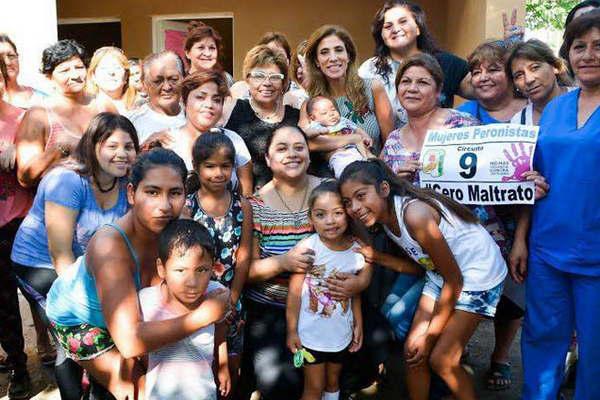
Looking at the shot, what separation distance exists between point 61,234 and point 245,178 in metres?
1.16

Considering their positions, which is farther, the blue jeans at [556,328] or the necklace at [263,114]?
the necklace at [263,114]

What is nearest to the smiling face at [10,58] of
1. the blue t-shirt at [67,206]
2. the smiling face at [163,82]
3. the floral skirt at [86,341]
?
the smiling face at [163,82]

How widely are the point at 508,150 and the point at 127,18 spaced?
8342 millimetres

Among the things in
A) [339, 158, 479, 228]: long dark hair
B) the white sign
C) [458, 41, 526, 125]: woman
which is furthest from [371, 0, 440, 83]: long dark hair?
[339, 158, 479, 228]: long dark hair

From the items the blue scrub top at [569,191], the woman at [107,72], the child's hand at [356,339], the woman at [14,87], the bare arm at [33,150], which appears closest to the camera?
the blue scrub top at [569,191]

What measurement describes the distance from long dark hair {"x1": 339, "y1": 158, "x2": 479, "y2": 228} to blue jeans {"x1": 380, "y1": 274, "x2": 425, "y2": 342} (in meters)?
0.51

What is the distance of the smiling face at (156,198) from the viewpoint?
103 inches

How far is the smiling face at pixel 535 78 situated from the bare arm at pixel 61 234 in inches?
103

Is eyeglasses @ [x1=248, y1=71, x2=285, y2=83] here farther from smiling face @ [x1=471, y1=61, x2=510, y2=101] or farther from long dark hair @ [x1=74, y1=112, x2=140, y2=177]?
smiling face @ [x1=471, y1=61, x2=510, y2=101]

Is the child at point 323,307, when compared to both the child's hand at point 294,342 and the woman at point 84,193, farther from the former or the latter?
the woman at point 84,193

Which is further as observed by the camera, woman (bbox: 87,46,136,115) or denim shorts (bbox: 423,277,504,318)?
woman (bbox: 87,46,136,115)

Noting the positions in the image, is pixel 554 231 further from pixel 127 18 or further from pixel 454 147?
pixel 127 18

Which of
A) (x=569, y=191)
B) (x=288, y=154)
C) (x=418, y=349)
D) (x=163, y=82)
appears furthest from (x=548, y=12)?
(x=418, y=349)

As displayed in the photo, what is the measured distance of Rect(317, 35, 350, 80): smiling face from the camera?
4.10 meters
